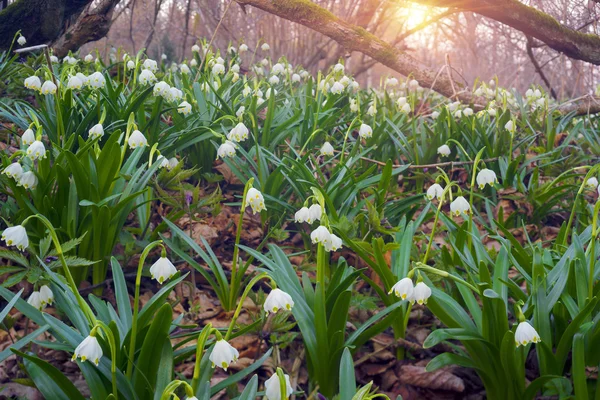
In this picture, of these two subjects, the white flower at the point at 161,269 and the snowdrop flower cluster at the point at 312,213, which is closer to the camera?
the white flower at the point at 161,269

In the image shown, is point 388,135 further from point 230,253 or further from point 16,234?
point 16,234

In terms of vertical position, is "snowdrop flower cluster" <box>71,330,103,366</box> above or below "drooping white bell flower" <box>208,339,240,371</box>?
below

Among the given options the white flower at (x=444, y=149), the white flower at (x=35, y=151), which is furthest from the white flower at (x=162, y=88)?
the white flower at (x=444, y=149)

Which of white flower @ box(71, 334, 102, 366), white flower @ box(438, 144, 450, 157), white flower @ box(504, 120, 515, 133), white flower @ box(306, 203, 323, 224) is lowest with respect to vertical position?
white flower @ box(71, 334, 102, 366)

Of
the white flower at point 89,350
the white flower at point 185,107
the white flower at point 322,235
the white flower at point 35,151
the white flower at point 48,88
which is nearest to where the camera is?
the white flower at point 89,350

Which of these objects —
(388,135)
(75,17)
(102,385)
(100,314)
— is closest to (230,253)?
(100,314)

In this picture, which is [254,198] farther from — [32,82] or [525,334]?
[32,82]

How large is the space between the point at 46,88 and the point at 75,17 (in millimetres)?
3380

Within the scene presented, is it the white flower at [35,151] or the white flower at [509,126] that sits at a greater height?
the white flower at [509,126]

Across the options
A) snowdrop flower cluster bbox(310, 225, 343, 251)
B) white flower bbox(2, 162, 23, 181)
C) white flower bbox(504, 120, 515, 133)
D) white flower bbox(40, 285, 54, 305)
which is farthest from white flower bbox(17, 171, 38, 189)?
white flower bbox(504, 120, 515, 133)

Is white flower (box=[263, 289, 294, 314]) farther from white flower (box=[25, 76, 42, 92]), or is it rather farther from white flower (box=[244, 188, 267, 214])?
white flower (box=[25, 76, 42, 92])

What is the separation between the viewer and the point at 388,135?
3.81 m

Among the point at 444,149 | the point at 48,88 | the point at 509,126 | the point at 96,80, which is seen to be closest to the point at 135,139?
the point at 48,88

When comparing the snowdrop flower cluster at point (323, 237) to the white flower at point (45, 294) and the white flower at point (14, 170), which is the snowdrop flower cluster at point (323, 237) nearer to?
the white flower at point (45, 294)
